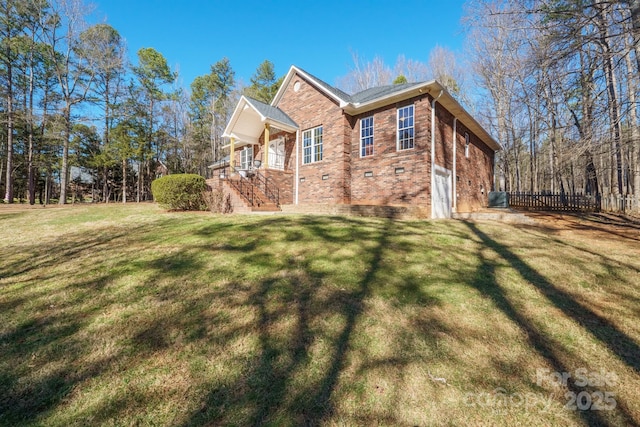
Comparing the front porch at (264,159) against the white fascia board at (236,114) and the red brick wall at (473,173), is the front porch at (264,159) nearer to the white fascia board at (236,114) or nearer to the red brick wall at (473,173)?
the white fascia board at (236,114)

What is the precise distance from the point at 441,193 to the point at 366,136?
4.27m

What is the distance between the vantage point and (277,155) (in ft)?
50.9

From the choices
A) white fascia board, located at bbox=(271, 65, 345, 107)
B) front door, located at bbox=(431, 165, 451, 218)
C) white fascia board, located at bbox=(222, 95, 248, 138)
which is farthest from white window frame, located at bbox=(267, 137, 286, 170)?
front door, located at bbox=(431, 165, 451, 218)

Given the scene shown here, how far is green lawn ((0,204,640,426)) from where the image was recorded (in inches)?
82.3

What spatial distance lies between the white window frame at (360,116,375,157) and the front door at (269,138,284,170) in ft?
16.6

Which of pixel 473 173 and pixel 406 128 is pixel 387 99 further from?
pixel 473 173

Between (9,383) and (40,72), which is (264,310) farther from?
(40,72)

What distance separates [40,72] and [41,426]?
3377 centimetres

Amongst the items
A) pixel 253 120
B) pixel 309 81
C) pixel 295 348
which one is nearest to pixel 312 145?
pixel 309 81

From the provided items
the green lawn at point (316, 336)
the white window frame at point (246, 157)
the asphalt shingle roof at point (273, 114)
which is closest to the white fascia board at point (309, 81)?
the asphalt shingle roof at point (273, 114)

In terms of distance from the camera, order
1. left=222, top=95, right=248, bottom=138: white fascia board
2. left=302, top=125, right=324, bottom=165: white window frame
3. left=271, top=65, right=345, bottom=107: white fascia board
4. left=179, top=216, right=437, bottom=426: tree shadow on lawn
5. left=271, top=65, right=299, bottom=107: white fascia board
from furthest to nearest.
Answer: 1. left=271, top=65, right=299, bottom=107: white fascia board
2. left=222, top=95, right=248, bottom=138: white fascia board
3. left=302, top=125, right=324, bottom=165: white window frame
4. left=271, top=65, right=345, bottom=107: white fascia board
5. left=179, top=216, right=437, bottom=426: tree shadow on lawn

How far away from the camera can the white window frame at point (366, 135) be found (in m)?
12.2

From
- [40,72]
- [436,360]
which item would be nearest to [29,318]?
[436,360]

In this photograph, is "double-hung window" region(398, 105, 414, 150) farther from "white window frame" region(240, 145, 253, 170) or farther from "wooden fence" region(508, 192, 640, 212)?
"white window frame" region(240, 145, 253, 170)
